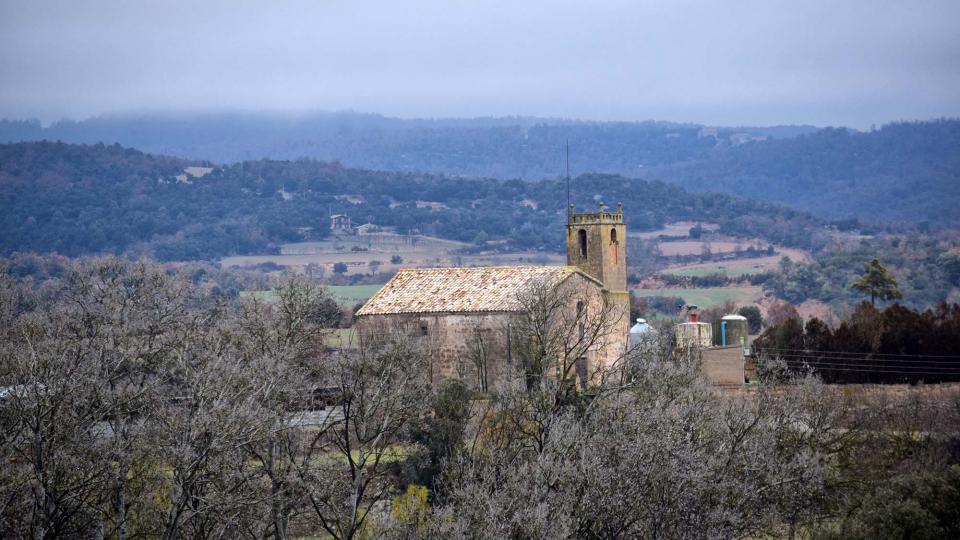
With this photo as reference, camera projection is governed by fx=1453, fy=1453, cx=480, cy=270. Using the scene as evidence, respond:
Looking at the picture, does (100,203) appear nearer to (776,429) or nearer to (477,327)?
(477,327)

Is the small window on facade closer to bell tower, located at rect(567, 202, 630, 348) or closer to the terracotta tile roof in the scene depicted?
the terracotta tile roof

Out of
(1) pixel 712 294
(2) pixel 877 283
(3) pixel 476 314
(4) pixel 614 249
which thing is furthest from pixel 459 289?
(1) pixel 712 294

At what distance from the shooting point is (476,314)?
4141 cm

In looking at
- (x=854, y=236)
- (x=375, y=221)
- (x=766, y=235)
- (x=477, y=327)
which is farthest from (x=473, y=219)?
(x=477, y=327)

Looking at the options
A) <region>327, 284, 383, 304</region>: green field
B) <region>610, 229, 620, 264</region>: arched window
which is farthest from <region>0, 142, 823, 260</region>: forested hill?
<region>610, 229, 620, 264</region>: arched window

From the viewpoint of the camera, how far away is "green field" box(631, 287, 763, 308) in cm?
10859

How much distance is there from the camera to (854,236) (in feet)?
626

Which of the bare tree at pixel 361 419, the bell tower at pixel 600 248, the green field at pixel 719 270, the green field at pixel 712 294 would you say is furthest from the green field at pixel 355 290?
the bare tree at pixel 361 419

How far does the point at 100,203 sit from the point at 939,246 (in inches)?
3732

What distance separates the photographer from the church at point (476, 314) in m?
40.6

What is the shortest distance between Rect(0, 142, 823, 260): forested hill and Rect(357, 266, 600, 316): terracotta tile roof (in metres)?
113

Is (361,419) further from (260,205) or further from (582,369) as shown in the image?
(260,205)

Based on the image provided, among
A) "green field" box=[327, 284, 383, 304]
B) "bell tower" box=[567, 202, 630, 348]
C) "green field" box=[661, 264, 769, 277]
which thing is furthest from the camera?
"green field" box=[661, 264, 769, 277]

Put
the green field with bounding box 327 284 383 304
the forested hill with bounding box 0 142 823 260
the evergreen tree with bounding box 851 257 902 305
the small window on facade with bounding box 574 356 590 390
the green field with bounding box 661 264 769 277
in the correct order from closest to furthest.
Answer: the small window on facade with bounding box 574 356 590 390
the evergreen tree with bounding box 851 257 902 305
the green field with bounding box 327 284 383 304
the green field with bounding box 661 264 769 277
the forested hill with bounding box 0 142 823 260
